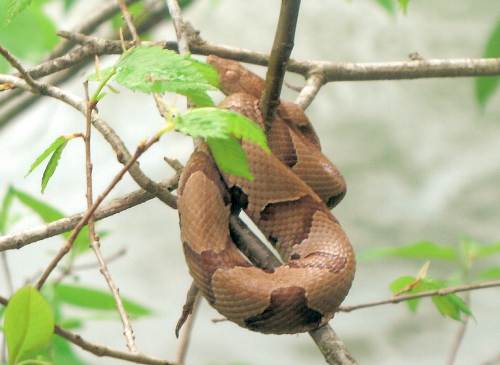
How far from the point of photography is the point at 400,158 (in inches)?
338

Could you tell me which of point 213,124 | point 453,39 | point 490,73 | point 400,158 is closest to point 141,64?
point 213,124

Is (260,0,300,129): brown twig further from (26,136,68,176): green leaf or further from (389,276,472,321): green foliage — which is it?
(389,276,472,321): green foliage

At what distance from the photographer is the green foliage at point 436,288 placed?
2.35m

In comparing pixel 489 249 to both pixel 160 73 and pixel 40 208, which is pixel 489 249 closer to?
pixel 40 208

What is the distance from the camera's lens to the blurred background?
7.77 m

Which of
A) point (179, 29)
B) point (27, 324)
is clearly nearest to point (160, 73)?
point (27, 324)

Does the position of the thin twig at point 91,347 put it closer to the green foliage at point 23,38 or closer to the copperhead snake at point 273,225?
the copperhead snake at point 273,225

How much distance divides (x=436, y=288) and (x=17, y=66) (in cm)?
126

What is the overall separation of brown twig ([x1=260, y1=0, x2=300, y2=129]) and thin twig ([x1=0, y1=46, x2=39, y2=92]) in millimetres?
580

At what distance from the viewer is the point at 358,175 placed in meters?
8.52

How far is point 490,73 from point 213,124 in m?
1.91

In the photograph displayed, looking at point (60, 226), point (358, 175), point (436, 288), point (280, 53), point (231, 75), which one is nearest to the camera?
point (280, 53)

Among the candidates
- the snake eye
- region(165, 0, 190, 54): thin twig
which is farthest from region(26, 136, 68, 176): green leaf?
the snake eye

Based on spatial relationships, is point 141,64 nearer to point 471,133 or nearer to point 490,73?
point 490,73
